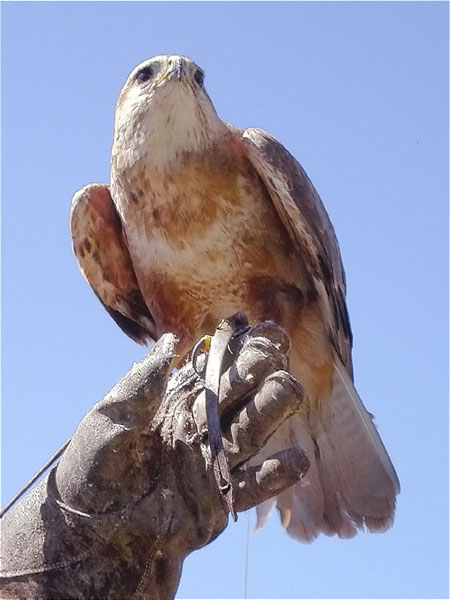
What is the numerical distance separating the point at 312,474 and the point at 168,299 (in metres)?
1.12

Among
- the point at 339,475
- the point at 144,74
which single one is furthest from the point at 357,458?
the point at 144,74

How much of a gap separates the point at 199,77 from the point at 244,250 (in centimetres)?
97

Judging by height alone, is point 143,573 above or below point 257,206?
below

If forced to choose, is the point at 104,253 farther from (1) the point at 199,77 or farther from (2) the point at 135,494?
(2) the point at 135,494

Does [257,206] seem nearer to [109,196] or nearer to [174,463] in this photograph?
[109,196]

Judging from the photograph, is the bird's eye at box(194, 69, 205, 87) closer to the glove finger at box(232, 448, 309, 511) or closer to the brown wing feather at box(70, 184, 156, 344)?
the brown wing feather at box(70, 184, 156, 344)

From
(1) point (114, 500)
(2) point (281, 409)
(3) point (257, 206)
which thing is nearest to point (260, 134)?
(3) point (257, 206)

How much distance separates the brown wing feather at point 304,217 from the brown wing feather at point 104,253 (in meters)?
Answer: 0.89

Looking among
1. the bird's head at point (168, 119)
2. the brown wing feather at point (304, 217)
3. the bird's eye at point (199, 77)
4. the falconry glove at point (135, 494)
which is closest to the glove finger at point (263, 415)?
the falconry glove at point (135, 494)

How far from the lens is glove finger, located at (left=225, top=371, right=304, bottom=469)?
10.1 ft

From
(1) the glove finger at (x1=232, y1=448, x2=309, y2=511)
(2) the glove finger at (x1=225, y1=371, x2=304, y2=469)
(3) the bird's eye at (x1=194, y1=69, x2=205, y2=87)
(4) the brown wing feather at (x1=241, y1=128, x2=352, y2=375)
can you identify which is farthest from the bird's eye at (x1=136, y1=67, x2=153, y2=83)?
(1) the glove finger at (x1=232, y1=448, x2=309, y2=511)

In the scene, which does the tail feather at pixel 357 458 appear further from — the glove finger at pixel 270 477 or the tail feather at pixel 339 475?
the glove finger at pixel 270 477

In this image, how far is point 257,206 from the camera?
5.09 meters

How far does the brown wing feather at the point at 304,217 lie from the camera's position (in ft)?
16.5
